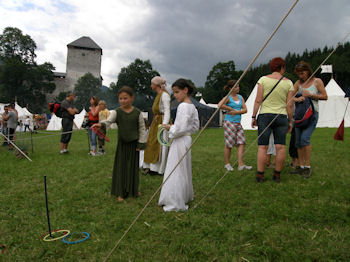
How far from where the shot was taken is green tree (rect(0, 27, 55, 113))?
48906 mm

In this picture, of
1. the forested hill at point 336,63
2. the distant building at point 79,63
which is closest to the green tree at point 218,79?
the forested hill at point 336,63

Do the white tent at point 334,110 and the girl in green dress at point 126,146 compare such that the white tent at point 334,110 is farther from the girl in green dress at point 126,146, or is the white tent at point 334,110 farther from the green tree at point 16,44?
the green tree at point 16,44

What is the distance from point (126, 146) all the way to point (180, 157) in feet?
2.80

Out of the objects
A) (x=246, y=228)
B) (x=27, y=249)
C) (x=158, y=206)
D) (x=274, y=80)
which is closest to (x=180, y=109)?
(x=158, y=206)

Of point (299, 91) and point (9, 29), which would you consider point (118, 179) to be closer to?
point (299, 91)

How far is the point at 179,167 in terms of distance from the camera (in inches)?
109

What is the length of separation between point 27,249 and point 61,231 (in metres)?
0.31

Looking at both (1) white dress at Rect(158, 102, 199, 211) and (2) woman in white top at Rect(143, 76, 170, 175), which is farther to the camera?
(2) woman in white top at Rect(143, 76, 170, 175)

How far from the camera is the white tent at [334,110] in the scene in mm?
18906

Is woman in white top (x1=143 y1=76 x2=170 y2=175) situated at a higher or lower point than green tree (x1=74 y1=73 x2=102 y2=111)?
lower

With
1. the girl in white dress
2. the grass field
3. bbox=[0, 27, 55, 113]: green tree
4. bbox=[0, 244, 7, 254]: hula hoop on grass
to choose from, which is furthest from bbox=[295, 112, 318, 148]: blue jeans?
bbox=[0, 27, 55, 113]: green tree

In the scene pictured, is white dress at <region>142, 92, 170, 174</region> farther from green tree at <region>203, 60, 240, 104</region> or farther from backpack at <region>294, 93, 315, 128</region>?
green tree at <region>203, 60, 240, 104</region>

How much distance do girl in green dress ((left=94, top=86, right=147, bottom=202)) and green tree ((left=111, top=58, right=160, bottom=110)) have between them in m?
54.8

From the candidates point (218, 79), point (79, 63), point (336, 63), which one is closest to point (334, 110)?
point (336, 63)
